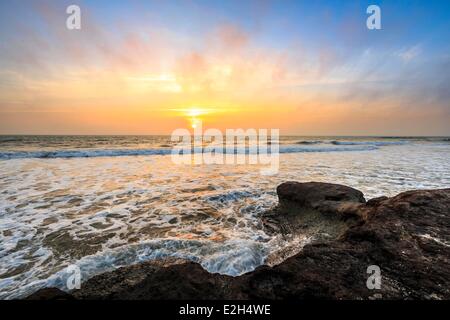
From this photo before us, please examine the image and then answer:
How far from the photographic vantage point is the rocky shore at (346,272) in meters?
2.08

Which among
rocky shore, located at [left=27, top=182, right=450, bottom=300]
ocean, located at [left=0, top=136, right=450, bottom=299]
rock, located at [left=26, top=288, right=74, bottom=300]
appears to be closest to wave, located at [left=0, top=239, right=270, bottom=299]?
ocean, located at [left=0, top=136, right=450, bottom=299]

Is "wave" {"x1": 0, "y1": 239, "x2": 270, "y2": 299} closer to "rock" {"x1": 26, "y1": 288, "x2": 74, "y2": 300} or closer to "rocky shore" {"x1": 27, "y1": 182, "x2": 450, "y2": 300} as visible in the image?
"rocky shore" {"x1": 27, "y1": 182, "x2": 450, "y2": 300}

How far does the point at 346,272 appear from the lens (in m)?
2.35

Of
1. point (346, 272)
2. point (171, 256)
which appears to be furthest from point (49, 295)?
point (346, 272)

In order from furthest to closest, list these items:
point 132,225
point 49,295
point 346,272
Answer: point 132,225
point 346,272
point 49,295

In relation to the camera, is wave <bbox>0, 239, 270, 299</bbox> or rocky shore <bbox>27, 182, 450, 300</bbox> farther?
wave <bbox>0, 239, 270, 299</bbox>

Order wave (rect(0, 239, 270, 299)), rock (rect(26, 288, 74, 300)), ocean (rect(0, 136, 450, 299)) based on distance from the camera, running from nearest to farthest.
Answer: rock (rect(26, 288, 74, 300))
wave (rect(0, 239, 270, 299))
ocean (rect(0, 136, 450, 299))

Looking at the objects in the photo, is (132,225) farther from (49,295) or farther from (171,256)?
(49,295)

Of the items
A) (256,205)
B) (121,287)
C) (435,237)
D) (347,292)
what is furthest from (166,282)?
(256,205)

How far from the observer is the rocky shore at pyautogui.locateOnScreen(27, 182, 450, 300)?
2082mm
